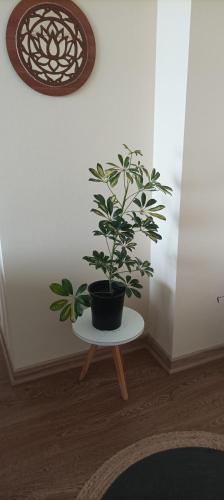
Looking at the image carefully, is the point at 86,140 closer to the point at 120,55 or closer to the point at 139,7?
the point at 120,55

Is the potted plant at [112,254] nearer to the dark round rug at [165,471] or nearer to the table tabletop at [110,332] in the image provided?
the table tabletop at [110,332]

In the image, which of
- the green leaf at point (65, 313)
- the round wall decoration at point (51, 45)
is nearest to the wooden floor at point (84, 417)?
the green leaf at point (65, 313)

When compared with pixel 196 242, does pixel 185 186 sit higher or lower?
higher

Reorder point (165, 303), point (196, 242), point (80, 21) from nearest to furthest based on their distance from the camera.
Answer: point (80, 21), point (196, 242), point (165, 303)

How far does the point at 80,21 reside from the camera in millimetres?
1603

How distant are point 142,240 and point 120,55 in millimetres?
947

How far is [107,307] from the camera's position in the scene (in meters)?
1.67

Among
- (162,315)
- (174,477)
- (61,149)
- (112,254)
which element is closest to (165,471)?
(174,477)

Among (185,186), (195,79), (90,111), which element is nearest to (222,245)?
(185,186)

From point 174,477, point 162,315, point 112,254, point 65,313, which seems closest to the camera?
point 174,477

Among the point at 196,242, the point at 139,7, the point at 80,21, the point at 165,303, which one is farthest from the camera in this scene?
the point at 165,303

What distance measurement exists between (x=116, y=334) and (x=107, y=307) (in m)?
0.14

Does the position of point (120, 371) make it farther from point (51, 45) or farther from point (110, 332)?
point (51, 45)

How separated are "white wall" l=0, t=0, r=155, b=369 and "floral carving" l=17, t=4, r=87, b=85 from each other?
0.08 meters
